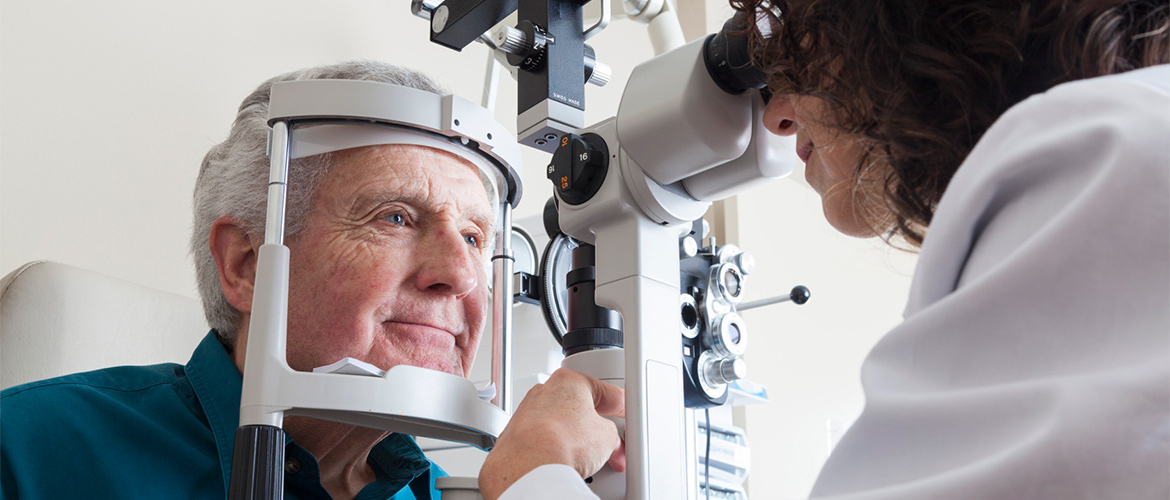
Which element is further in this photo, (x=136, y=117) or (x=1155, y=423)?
(x=136, y=117)

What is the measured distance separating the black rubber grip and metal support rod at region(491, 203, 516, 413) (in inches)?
13.3

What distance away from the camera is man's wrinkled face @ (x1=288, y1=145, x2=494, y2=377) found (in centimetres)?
97

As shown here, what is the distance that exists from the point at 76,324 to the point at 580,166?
791 mm

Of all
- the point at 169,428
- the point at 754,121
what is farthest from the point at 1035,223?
the point at 169,428

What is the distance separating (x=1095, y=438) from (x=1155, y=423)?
22 mm

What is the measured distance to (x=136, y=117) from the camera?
63.2 inches

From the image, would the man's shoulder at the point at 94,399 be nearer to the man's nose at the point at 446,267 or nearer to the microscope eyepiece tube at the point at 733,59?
the man's nose at the point at 446,267

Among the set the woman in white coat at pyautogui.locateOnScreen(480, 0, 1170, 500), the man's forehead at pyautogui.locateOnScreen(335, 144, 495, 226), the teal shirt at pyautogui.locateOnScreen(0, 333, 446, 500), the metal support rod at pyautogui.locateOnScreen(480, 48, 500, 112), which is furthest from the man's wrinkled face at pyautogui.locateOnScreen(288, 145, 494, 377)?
the woman in white coat at pyautogui.locateOnScreen(480, 0, 1170, 500)

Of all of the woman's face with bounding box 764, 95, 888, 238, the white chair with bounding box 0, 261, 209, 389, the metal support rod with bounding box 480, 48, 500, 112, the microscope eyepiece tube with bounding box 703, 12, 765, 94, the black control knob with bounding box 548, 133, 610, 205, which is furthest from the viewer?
the metal support rod with bounding box 480, 48, 500, 112

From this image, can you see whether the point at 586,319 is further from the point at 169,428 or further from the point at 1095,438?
the point at 1095,438

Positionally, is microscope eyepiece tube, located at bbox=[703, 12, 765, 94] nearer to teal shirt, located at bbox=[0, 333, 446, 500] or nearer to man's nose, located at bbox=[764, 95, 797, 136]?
man's nose, located at bbox=[764, 95, 797, 136]

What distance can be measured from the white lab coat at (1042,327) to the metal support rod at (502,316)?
0.65 m

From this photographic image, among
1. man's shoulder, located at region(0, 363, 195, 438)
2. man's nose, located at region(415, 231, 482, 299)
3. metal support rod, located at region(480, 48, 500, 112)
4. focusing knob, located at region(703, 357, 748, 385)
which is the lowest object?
man's shoulder, located at region(0, 363, 195, 438)

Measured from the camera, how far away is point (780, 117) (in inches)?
30.8
